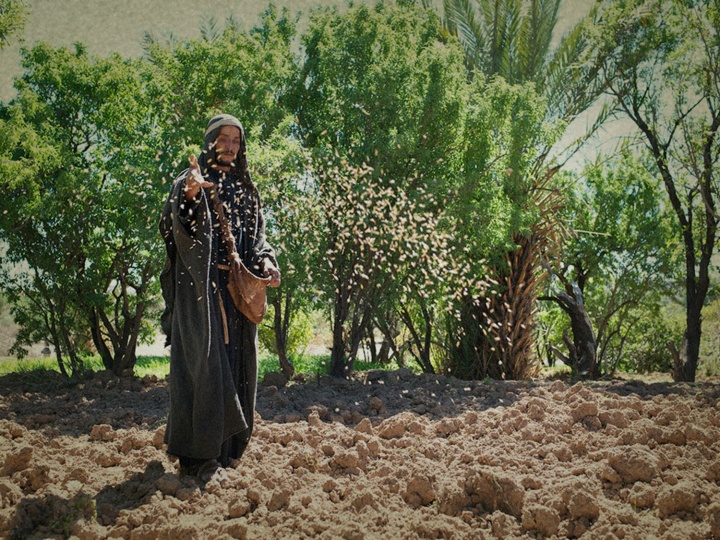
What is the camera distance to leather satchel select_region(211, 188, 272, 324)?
153 inches

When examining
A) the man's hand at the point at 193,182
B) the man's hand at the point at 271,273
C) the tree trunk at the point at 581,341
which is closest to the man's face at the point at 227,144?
the man's hand at the point at 193,182

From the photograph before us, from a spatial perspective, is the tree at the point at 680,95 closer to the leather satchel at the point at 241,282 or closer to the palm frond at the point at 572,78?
the palm frond at the point at 572,78

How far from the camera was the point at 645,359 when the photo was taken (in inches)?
564

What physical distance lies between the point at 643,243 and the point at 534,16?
15.0 feet

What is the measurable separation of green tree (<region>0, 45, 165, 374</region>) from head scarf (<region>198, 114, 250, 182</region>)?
4096mm

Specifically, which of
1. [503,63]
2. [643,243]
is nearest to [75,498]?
[503,63]

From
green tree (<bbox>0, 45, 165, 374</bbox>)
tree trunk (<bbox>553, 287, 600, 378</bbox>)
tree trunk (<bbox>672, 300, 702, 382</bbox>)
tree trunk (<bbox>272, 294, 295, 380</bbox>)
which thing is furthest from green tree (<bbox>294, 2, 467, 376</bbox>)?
tree trunk (<bbox>672, 300, 702, 382</bbox>)

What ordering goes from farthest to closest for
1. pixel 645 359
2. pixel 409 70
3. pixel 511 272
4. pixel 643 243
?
pixel 645 359, pixel 643 243, pixel 511 272, pixel 409 70

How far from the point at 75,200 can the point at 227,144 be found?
519cm

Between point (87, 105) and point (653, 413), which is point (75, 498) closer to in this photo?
point (653, 413)

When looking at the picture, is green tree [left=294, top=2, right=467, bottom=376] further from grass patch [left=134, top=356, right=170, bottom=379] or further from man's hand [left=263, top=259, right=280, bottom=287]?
man's hand [left=263, top=259, right=280, bottom=287]

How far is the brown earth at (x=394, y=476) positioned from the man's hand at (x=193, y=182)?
1454 mm

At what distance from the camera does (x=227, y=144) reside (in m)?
3.94

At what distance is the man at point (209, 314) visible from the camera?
369cm
